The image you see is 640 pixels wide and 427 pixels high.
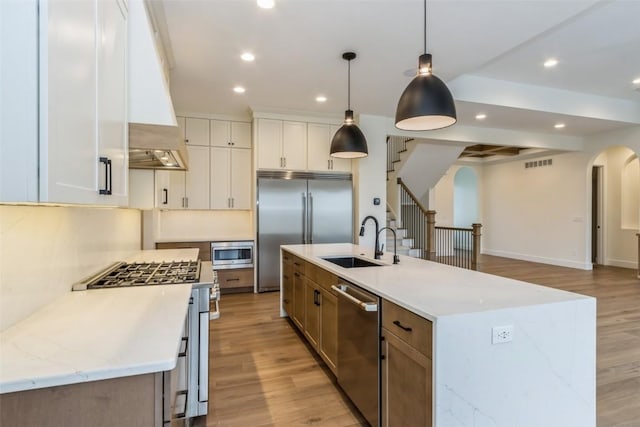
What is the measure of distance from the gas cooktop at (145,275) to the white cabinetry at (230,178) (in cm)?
286

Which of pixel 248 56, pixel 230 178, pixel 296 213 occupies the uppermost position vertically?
pixel 248 56

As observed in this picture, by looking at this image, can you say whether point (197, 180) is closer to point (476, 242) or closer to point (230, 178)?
point (230, 178)

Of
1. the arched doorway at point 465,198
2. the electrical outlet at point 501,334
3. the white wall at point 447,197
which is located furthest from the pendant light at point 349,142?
the arched doorway at point 465,198

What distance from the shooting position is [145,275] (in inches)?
86.7

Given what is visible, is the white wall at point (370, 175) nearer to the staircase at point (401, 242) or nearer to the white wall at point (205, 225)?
the staircase at point (401, 242)

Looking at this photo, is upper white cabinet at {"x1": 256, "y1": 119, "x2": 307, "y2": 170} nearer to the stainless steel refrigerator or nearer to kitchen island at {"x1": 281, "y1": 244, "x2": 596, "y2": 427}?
the stainless steel refrigerator

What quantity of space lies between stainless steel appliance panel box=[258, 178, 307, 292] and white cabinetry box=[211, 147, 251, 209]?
58 cm

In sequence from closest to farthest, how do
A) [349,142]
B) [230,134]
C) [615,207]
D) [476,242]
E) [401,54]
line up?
[349,142] < [401,54] < [230,134] < [476,242] < [615,207]

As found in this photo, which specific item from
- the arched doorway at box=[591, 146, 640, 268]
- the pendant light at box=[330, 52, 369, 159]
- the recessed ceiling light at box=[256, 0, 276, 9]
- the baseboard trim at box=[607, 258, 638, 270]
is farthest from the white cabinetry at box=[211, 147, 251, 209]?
the baseboard trim at box=[607, 258, 638, 270]

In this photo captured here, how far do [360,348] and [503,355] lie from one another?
788 mm

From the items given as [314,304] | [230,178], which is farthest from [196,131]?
[314,304]

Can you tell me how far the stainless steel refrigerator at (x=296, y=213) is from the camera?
5195 mm

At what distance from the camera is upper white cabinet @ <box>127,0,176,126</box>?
1731 mm

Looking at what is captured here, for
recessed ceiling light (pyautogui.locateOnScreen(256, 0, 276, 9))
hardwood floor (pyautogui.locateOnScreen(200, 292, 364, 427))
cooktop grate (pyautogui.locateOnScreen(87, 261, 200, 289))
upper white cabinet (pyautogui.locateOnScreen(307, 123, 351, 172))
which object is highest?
recessed ceiling light (pyautogui.locateOnScreen(256, 0, 276, 9))
